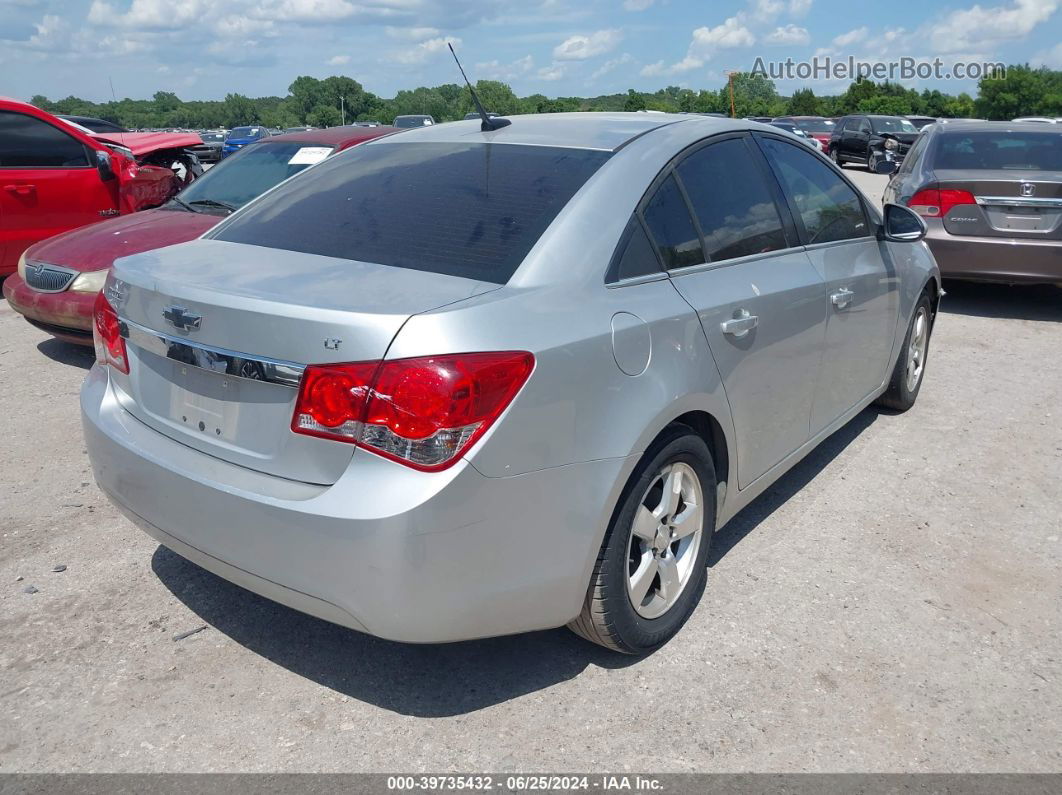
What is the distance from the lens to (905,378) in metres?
5.43

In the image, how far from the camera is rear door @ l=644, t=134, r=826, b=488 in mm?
3182

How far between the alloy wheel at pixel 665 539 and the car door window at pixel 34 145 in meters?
7.89

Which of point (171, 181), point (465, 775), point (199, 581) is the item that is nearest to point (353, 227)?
point (199, 581)

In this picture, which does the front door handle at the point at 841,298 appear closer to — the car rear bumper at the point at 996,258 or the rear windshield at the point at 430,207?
the rear windshield at the point at 430,207

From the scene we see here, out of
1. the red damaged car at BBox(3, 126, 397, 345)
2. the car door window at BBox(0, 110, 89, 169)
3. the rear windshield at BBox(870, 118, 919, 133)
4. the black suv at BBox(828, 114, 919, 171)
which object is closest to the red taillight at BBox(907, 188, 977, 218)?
the red damaged car at BBox(3, 126, 397, 345)

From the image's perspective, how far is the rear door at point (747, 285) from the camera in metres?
3.18

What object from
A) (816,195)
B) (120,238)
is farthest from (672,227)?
(120,238)

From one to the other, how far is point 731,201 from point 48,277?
15.7 ft

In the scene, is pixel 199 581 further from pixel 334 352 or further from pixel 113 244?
pixel 113 244

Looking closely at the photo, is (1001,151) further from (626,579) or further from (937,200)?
(626,579)

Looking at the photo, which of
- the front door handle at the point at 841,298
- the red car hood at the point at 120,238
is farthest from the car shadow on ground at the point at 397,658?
the red car hood at the point at 120,238

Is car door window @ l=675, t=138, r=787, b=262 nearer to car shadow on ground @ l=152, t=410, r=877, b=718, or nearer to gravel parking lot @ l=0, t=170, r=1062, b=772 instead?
gravel parking lot @ l=0, t=170, r=1062, b=772

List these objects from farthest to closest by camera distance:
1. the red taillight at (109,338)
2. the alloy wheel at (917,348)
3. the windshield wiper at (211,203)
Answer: the windshield wiper at (211,203) → the alloy wheel at (917,348) → the red taillight at (109,338)

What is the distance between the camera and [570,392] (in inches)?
99.8
